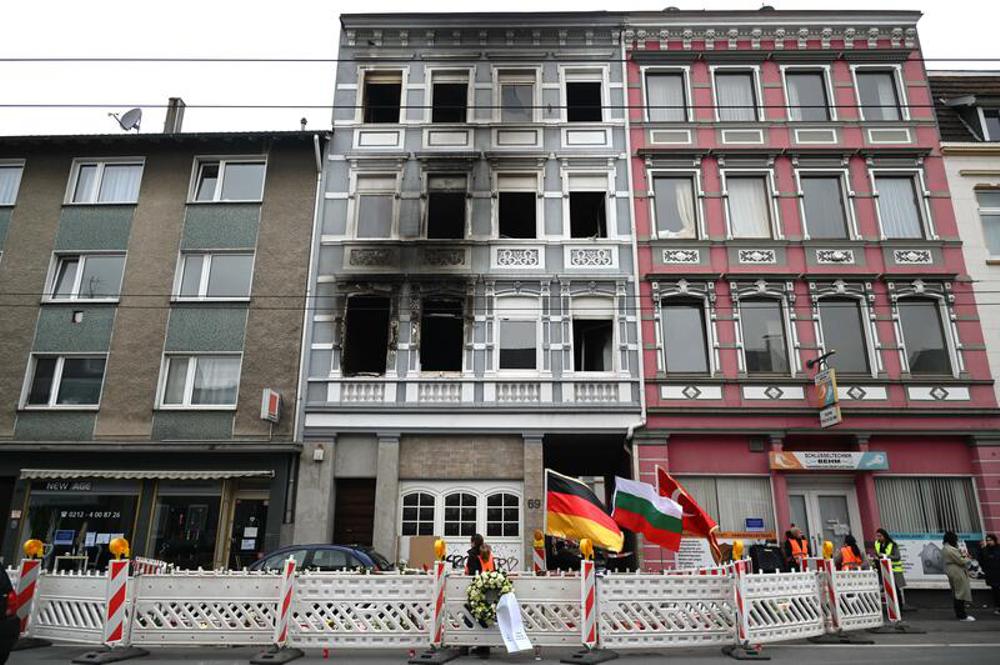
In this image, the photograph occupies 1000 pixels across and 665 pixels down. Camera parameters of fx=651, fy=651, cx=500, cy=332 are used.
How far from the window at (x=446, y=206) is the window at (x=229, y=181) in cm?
512

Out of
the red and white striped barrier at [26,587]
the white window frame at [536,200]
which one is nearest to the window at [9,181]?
the white window frame at [536,200]

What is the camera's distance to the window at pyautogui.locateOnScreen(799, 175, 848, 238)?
731 inches

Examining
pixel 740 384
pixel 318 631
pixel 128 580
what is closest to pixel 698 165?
pixel 740 384

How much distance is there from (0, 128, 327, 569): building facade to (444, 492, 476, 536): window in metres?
4.03

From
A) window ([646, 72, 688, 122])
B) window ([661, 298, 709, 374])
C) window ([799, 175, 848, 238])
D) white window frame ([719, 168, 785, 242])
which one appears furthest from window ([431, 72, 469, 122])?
window ([799, 175, 848, 238])

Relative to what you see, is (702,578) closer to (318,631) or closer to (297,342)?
(318,631)

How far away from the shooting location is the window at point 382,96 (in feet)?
66.2

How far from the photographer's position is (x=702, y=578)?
959 cm

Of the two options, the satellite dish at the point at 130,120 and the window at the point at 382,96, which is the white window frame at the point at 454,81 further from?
the satellite dish at the point at 130,120

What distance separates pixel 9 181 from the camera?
20156mm

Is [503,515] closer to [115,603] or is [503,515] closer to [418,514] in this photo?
[418,514]

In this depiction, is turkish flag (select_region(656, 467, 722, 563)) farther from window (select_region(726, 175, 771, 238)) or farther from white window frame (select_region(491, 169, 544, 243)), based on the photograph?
window (select_region(726, 175, 771, 238))

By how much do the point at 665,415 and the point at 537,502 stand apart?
13.1 feet

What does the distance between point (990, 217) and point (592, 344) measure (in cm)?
1198
